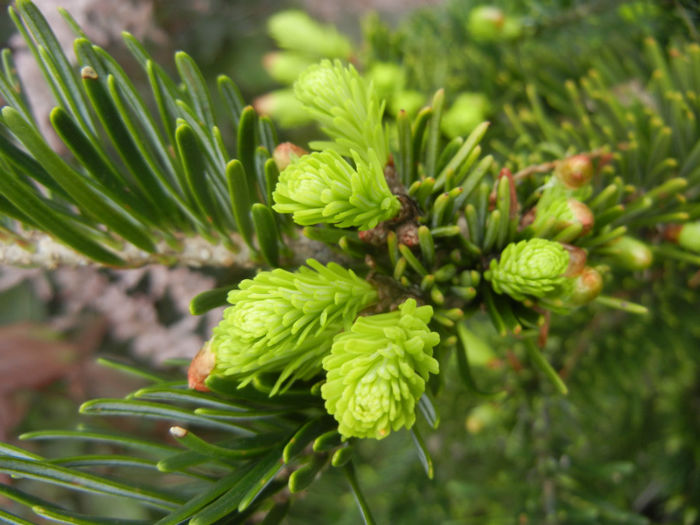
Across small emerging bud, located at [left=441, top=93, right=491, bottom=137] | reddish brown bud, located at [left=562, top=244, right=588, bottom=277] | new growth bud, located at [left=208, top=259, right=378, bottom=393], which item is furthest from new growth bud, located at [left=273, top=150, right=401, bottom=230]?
small emerging bud, located at [left=441, top=93, right=491, bottom=137]

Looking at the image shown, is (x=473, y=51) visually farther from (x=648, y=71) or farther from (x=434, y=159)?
(x=434, y=159)

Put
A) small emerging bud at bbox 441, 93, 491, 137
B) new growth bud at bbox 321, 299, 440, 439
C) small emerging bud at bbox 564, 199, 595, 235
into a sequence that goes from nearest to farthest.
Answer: new growth bud at bbox 321, 299, 440, 439
small emerging bud at bbox 564, 199, 595, 235
small emerging bud at bbox 441, 93, 491, 137

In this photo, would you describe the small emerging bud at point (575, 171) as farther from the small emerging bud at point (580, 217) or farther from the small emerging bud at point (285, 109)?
the small emerging bud at point (285, 109)

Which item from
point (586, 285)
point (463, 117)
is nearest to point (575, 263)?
point (586, 285)

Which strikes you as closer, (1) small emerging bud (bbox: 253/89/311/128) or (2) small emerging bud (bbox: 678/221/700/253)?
(2) small emerging bud (bbox: 678/221/700/253)

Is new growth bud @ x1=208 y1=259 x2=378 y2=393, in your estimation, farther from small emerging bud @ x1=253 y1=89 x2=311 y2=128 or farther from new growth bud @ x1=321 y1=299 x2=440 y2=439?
small emerging bud @ x1=253 y1=89 x2=311 y2=128

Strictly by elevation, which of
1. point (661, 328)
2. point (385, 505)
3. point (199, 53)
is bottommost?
point (385, 505)

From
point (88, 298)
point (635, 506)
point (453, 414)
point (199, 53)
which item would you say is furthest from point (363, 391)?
point (199, 53)
